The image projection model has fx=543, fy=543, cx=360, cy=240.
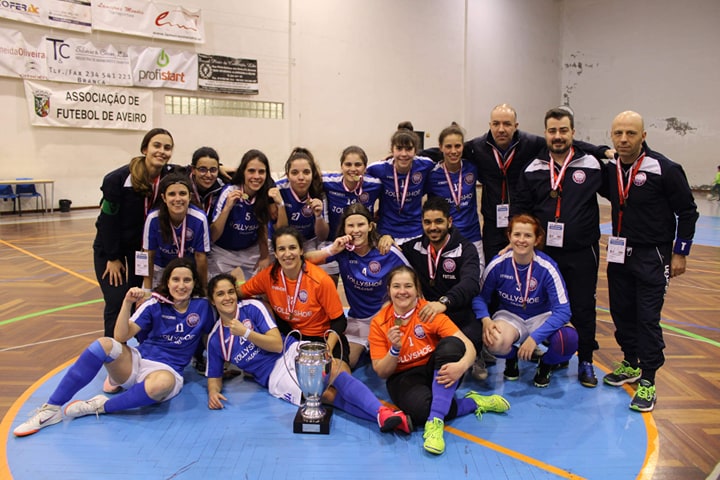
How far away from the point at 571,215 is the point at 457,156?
1029mm

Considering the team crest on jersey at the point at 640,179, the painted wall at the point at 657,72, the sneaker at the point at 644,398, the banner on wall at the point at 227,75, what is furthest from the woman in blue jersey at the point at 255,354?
the painted wall at the point at 657,72

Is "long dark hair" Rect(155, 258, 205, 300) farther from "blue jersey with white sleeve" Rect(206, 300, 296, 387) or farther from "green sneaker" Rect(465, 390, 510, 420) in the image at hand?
"green sneaker" Rect(465, 390, 510, 420)

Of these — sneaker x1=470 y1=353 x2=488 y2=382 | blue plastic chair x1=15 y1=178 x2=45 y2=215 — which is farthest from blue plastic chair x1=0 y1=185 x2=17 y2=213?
sneaker x1=470 y1=353 x2=488 y2=382

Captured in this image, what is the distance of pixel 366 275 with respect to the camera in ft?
12.8

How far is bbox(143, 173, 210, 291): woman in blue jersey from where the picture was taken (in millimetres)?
3688

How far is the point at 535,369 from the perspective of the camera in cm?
407

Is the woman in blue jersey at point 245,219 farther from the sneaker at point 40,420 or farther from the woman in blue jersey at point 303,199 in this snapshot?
the sneaker at point 40,420

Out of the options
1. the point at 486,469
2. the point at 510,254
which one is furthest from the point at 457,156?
the point at 486,469

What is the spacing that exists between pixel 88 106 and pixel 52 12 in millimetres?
1975

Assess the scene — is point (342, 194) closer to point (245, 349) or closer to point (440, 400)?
point (245, 349)

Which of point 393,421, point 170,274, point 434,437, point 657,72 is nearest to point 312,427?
point 393,421

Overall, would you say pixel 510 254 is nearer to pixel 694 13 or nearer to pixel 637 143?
pixel 637 143

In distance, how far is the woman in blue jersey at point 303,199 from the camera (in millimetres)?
4098

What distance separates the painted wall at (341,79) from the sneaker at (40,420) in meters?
10.3
